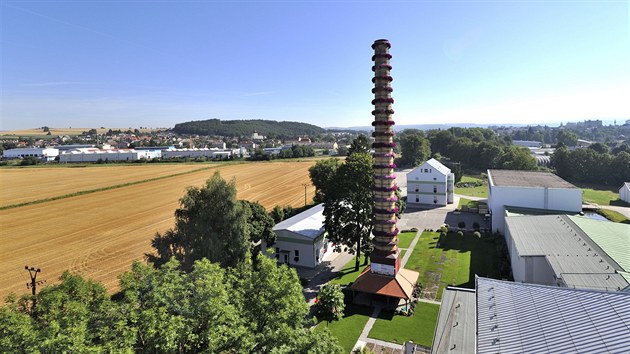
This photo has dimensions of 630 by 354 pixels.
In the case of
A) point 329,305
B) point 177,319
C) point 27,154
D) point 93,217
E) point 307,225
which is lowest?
point 329,305

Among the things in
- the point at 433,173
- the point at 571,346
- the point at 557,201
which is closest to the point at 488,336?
the point at 571,346

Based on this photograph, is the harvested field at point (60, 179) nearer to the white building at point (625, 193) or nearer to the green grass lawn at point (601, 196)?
the green grass lawn at point (601, 196)

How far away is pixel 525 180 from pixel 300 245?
39.6 metres

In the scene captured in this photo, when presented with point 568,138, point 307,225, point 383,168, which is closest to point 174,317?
point 383,168

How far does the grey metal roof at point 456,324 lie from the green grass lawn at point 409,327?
91.0 inches

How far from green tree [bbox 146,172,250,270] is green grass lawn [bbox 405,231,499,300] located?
18672mm

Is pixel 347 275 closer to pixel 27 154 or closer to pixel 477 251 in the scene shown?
pixel 477 251

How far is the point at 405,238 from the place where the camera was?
4622 centimetres

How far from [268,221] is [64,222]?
Result: 37.9 meters

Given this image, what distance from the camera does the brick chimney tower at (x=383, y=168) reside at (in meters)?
29.3

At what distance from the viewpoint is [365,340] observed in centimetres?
2417

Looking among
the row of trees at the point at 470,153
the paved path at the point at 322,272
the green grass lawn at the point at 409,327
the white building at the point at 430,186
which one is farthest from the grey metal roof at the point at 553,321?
the row of trees at the point at 470,153

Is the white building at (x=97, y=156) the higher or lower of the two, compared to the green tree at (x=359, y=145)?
lower

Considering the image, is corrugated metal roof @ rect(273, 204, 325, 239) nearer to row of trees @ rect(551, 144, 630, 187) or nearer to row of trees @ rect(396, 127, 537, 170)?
row of trees @ rect(396, 127, 537, 170)
